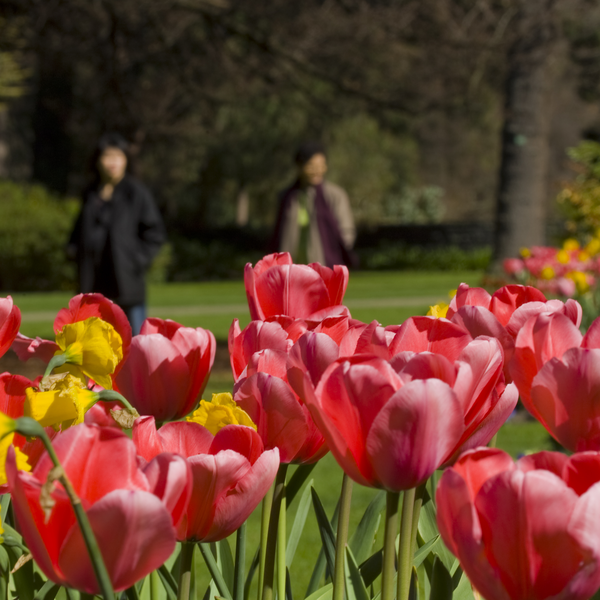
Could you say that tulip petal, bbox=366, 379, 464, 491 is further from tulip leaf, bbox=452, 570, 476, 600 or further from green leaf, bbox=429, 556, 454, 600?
tulip leaf, bbox=452, 570, 476, 600

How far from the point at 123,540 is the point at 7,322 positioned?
39 centimetres

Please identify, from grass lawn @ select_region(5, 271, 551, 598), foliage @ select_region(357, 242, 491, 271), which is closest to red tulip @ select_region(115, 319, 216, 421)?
grass lawn @ select_region(5, 271, 551, 598)

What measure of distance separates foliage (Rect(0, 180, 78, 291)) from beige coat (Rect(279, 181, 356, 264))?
12.2 metres

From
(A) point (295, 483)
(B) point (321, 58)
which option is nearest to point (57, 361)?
(A) point (295, 483)

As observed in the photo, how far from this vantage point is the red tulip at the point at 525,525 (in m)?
0.53

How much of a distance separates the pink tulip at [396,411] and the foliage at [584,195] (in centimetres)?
571

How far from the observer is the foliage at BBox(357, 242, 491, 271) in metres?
26.2

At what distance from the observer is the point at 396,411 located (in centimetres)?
62

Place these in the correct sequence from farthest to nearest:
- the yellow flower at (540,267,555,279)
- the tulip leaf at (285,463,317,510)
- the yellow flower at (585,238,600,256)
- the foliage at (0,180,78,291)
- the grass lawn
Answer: the foliage at (0,180,78,291)
the yellow flower at (585,238,600,256)
the yellow flower at (540,267,555,279)
the grass lawn
the tulip leaf at (285,463,317,510)

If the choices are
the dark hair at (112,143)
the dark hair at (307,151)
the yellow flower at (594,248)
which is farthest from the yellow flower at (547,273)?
the dark hair at (112,143)

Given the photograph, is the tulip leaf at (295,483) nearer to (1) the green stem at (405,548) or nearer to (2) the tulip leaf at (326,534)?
(2) the tulip leaf at (326,534)

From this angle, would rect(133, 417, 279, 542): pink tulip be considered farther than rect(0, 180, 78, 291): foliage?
No

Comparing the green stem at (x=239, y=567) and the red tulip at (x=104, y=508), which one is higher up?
the red tulip at (x=104, y=508)

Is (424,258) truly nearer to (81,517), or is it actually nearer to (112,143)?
(112,143)
